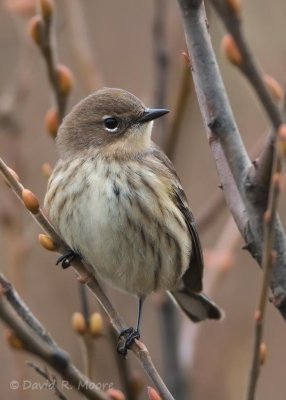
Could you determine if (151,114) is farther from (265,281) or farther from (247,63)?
(247,63)

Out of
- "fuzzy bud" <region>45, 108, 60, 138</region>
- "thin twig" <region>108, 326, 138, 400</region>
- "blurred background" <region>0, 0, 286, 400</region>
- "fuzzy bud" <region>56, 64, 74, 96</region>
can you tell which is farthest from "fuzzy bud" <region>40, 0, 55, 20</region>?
"thin twig" <region>108, 326, 138, 400</region>

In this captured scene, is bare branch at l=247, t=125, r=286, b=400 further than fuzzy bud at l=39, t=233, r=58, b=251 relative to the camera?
No

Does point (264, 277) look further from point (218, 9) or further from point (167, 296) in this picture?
point (167, 296)

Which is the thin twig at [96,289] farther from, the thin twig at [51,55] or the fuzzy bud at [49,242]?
the thin twig at [51,55]

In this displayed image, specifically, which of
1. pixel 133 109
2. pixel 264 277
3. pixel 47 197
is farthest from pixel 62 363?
pixel 133 109

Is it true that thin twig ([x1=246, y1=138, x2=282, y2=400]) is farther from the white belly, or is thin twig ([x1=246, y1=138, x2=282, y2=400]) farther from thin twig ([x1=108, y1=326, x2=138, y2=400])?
the white belly

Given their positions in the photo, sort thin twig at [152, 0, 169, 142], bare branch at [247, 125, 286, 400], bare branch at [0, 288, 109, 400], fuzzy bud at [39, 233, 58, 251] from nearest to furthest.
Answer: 1. bare branch at [0, 288, 109, 400]
2. bare branch at [247, 125, 286, 400]
3. fuzzy bud at [39, 233, 58, 251]
4. thin twig at [152, 0, 169, 142]
